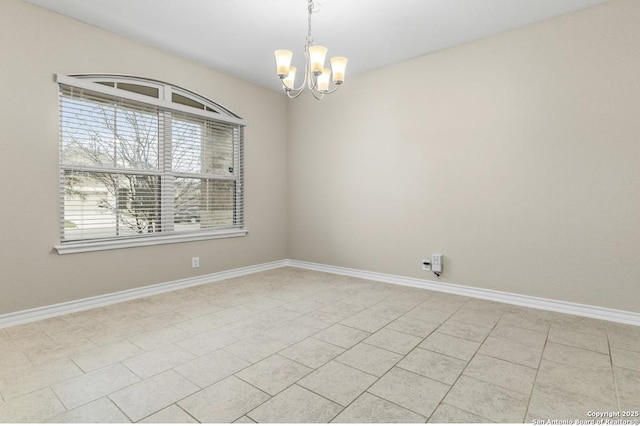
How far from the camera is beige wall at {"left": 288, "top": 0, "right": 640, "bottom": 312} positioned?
278 centimetres

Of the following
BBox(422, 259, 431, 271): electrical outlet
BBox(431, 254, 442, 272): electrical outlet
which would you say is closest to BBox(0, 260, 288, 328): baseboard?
BBox(422, 259, 431, 271): electrical outlet

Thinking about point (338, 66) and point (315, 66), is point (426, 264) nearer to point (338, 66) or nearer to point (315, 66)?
point (338, 66)

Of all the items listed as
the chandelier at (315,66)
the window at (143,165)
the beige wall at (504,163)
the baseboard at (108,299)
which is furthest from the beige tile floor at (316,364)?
the chandelier at (315,66)

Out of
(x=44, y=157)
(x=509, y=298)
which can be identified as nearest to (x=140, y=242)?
(x=44, y=157)

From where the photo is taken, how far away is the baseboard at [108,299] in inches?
108

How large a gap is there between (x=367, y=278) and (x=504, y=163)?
2.02 m

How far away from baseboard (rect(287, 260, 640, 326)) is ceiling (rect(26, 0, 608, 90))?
2525 mm

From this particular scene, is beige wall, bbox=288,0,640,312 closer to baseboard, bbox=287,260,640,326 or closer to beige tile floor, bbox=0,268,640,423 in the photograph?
baseboard, bbox=287,260,640,326

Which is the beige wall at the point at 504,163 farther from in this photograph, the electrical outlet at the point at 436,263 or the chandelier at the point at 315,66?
the chandelier at the point at 315,66

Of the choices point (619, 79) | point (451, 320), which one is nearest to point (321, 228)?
point (451, 320)

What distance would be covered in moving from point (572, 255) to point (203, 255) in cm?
379

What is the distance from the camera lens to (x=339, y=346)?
7.63 ft

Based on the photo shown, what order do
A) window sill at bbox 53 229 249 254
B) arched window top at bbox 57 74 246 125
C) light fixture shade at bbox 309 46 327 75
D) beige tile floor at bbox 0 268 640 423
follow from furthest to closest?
1. arched window top at bbox 57 74 246 125
2. window sill at bbox 53 229 249 254
3. light fixture shade at bbox 309 46 327 75
4. beige tile floor at bbox 0 268 640 423

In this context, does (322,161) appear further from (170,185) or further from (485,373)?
(485,373)
